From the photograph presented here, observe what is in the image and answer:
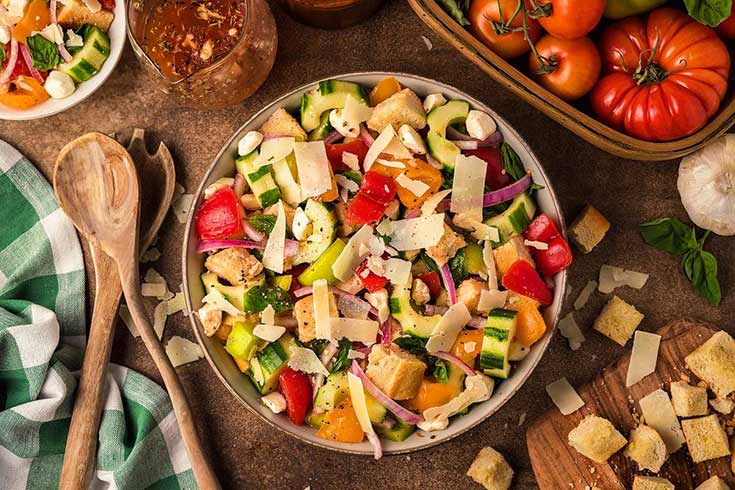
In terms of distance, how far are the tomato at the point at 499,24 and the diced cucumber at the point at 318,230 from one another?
76cm

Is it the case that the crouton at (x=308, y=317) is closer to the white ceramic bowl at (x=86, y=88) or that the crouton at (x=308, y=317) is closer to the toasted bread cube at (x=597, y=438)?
the toasted bread cube at (x=597, y=438)

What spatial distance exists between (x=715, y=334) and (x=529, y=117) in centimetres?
98

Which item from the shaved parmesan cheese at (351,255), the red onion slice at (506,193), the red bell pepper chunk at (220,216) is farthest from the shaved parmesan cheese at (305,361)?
the red onion slice at (506,193)

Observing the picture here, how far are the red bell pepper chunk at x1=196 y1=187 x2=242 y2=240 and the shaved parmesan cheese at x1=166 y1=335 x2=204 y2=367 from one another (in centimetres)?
50

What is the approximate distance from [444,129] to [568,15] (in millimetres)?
514

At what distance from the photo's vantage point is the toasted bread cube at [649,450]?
2.92m

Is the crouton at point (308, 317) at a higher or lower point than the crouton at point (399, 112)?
lower

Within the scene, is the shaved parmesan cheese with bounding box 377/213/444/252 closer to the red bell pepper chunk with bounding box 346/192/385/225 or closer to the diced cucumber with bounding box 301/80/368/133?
the red bell pepper chunk with bounding box 346/192/385/225

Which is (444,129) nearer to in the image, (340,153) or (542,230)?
(340,153)

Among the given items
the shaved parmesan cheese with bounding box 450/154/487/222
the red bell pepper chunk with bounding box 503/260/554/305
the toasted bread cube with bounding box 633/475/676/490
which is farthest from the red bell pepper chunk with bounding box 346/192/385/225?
the toasted bread cube with bounding box 633/475/676/490

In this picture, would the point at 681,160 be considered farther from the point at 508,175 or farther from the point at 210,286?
the point at 210,286

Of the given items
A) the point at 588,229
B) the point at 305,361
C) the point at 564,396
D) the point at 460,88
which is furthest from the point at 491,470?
the point at 460,88

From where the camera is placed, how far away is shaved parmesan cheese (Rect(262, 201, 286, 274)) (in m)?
2.85

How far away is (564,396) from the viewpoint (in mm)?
3080
